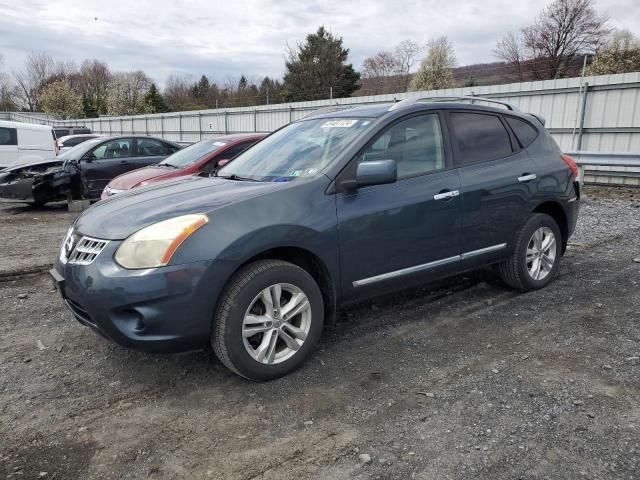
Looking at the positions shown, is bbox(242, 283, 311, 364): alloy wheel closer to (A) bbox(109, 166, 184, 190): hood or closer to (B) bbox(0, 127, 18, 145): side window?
(A) bbox(109, 166, 184, 190): hood

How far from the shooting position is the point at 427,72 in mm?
34312

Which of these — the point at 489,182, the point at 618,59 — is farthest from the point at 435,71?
the point at 489,182

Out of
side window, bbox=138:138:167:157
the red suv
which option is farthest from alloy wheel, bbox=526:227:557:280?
side window, bbox=138:138:167:157

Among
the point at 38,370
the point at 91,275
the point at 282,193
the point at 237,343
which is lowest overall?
the point at 38,370

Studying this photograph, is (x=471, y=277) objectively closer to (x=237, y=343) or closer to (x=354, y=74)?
(x=237, y=343)

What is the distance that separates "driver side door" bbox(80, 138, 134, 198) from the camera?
407 inches

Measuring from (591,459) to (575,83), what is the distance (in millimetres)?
12211

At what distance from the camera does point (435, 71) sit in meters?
34.2

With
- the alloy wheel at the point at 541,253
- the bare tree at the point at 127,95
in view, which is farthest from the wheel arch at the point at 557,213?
the bare tree at the point at 127,95

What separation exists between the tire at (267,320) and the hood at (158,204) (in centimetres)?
48

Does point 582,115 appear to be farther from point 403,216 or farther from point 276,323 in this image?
point 276,323

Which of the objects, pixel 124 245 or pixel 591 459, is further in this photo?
pixel 124 245

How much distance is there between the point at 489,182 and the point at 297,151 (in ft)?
5.31

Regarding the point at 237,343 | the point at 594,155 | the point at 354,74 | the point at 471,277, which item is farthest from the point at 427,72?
the point at 237,343
